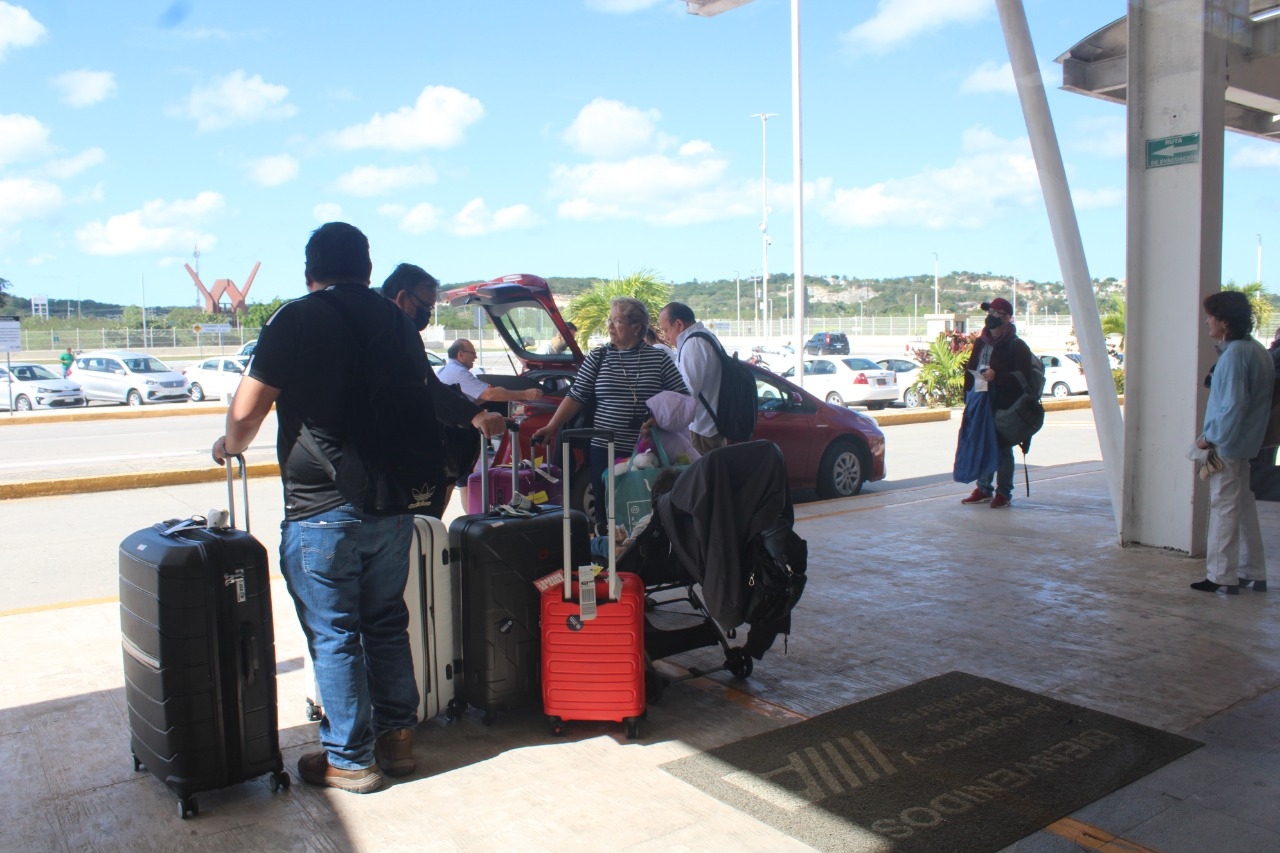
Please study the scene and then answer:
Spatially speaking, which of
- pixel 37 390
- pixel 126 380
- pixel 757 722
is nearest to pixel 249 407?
pixel 757 722

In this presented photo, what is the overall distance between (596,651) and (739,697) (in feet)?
2.76

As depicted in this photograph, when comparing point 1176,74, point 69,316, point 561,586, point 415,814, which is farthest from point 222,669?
point 69,316

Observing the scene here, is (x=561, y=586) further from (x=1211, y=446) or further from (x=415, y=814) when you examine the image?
(x=1211, y=446)

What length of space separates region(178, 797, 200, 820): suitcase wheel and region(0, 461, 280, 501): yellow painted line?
819 centimetres

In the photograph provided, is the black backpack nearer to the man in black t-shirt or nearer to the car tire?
the man in black t-shirt

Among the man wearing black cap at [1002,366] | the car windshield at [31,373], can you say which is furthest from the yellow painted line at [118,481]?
the car windshield at [31,373]

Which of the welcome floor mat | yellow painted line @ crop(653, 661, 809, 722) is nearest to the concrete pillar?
the welcome floor mat

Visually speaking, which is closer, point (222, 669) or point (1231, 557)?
point (222, 669)

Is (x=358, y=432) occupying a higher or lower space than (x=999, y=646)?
higher

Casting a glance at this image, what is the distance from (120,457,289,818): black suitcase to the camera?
11.0 ft

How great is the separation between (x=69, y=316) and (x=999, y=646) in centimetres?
8462

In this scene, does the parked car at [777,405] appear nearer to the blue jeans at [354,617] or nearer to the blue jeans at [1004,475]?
the blue jeans at [1004,475]

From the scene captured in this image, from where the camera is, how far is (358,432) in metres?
3.53

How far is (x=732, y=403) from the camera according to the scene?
275 inches
